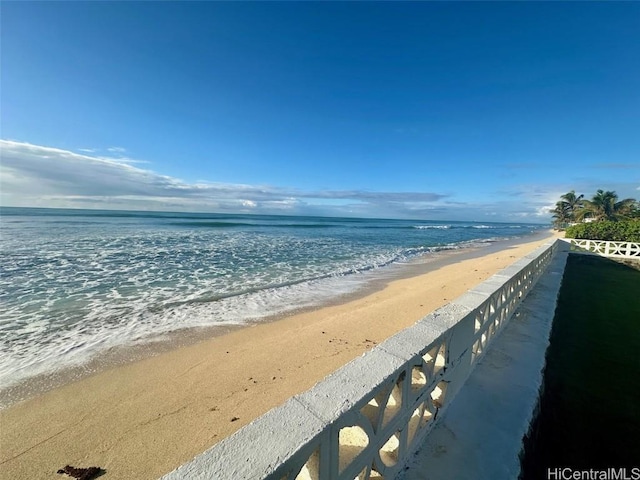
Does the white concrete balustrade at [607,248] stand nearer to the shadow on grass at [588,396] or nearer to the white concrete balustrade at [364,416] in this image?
the shadow on grass at [588,396]

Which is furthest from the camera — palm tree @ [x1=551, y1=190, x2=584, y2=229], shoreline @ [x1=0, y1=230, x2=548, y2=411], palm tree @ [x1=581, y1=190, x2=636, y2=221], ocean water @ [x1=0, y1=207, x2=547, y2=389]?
palm tree @ [x1=551, y1=190, x2=584, y2=229]

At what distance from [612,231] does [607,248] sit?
14.1 feet

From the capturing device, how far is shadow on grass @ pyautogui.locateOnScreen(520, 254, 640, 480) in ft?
7.60

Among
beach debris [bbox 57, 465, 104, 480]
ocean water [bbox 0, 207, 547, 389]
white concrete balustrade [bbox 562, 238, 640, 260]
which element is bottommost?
ocean water [bbox 0, 207, 547, 389]

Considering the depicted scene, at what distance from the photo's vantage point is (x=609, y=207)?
119 feet

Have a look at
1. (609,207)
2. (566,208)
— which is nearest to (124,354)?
(609,207)

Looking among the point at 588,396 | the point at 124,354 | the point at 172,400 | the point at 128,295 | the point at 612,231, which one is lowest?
the point at 128,295

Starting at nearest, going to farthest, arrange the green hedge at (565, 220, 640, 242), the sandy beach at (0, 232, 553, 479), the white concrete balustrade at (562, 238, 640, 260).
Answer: the sandy beach at (0, 232, 553, 479) < the white concrete balustrade at (562, 238, 640, 260) < the green hedge at (565, 220, 640, 242)

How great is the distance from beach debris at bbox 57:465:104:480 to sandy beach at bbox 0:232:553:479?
55 millimetres

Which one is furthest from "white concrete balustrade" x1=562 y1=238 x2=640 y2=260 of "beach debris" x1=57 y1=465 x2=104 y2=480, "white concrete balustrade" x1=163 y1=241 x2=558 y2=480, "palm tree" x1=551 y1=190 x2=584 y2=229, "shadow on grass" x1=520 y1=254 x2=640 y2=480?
"palm tree" x1=551 y1=190 x2=584 y2=229

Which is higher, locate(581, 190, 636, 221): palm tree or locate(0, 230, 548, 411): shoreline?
locate(581, 190, 636, 221): palm tree

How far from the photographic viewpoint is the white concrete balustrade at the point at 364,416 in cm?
103

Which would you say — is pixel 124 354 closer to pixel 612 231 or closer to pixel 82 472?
pixel 82 472

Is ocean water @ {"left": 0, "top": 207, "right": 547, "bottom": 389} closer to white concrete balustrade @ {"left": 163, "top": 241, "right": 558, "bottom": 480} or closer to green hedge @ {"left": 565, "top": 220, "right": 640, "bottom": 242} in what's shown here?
white concrete balustrade @ {"left": 163, "top": 241, "right": 558, "bottom": 480}
